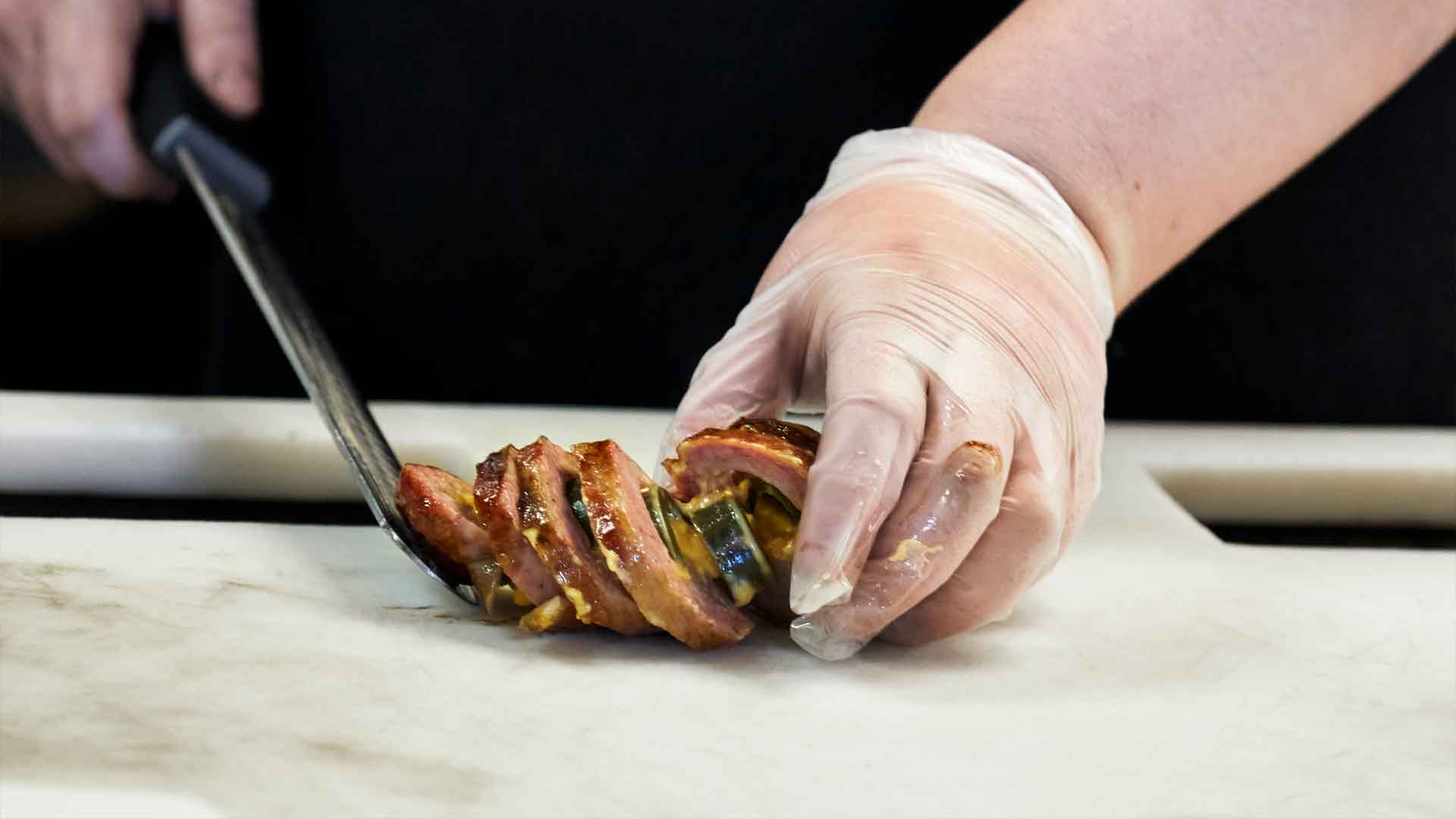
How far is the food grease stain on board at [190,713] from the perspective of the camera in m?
0.97

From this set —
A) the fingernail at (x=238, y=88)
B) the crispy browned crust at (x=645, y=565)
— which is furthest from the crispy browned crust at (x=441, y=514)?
the fingernail at (x=238, y=88)

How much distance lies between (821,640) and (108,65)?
1955mm

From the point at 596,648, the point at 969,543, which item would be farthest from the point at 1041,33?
the point at 596,648

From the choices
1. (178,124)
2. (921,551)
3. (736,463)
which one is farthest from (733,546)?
(178,124)

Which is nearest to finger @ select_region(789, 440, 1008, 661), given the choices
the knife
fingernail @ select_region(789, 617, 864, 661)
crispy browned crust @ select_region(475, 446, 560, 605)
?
fingernail @ select_region(789, 617, 864, 661)

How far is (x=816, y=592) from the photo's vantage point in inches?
47.7

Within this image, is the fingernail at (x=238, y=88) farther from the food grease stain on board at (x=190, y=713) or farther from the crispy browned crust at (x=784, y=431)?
the crispy browned crust at (x=784, y=431)

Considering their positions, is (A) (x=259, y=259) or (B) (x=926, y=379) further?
(A) (x=259, y=259)

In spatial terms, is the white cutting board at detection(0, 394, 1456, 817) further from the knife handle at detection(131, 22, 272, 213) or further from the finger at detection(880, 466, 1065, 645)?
the knife handle at detection(131, 22, 272, 213)

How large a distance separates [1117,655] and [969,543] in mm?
252

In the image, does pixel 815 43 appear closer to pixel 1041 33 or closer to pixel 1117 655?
pixel 1041 33

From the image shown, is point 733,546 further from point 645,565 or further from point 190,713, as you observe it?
point 190,713

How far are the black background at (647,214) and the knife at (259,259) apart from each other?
8.3 inches

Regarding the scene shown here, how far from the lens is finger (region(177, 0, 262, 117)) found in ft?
7.95
